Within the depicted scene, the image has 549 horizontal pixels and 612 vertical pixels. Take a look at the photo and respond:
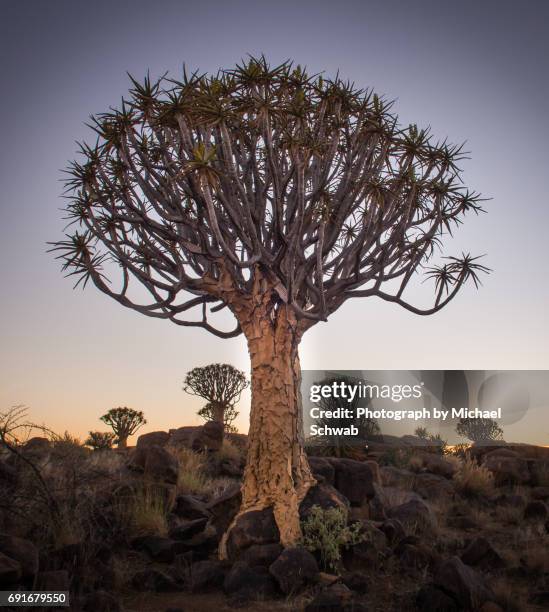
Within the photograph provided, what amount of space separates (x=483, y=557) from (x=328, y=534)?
2325 millimetres

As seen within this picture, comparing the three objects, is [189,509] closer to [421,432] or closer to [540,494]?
[540,494]

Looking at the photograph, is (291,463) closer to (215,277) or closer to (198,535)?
(198,535)

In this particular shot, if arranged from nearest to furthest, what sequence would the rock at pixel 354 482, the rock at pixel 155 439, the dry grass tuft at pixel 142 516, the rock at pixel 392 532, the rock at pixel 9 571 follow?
the rock at pixel 9 571 → the rock at pixel 392 532 → the dry grass tuft at pixel 142 516 → the rock at pixel 354 482 → the rock at pixel 155 439

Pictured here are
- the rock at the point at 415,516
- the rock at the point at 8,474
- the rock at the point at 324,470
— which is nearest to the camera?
the rock at the point at 8,474

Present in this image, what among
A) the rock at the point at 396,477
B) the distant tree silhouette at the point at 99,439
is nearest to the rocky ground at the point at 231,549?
the rock at the point at 396,477

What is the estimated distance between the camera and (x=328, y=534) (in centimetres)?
798

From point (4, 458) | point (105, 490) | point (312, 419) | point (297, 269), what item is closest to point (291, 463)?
point (297, 269)

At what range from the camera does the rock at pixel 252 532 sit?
8.05 m

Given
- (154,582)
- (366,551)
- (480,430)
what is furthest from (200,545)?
(480,430)

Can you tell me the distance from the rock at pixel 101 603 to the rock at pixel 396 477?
9.52 meters

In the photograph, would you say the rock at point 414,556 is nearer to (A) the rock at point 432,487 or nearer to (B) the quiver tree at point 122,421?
(A) the rock at point 432,487

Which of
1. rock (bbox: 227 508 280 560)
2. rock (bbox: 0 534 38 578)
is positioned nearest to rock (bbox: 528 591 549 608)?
rock (bbox: 227 508 280 560)

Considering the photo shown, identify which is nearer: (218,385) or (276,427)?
(276,427)

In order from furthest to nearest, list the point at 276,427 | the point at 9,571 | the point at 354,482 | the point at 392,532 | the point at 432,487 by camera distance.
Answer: the point at 432,487 < the point at 354,482 < the point at 392,532 < the point at 276,427 < the point at 9,571
